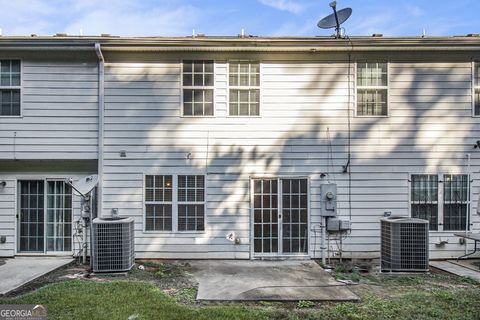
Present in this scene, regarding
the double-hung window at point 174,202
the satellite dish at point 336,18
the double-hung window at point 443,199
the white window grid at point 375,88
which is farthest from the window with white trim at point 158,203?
the double-hung window at point 443,199

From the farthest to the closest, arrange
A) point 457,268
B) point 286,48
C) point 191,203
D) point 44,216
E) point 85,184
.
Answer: point 44,216 → point 191,203 → point 286,48 → point 85,184 → point 457,268

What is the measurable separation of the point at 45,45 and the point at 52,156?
7.47ft

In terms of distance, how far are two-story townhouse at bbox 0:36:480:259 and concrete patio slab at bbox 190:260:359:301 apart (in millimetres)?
494

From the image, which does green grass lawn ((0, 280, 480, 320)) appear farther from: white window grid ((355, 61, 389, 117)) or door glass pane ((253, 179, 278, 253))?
white window grid ((355, 61, 389, 117))

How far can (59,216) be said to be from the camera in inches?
295

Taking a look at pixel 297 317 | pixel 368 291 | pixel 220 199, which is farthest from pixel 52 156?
pixel 368 291

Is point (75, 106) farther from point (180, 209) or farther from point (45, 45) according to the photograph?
point (180, 209)

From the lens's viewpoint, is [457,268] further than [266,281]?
Yes

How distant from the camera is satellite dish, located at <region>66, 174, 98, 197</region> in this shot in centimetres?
678

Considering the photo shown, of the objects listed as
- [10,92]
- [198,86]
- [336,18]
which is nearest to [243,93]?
[198,86]

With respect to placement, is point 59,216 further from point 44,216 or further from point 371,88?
point 371,88

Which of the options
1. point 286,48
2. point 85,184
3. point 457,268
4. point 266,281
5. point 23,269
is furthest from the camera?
point 286,48

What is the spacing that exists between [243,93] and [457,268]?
547 cm

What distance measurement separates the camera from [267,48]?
7.28m
